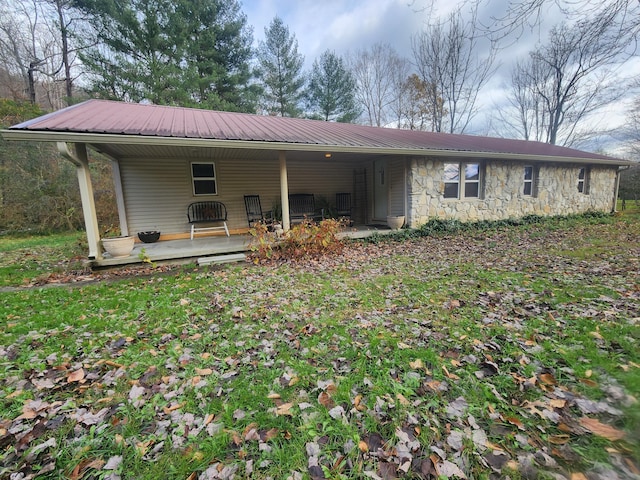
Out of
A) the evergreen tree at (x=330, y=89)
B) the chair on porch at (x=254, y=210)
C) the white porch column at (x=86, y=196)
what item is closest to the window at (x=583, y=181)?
the evergreen tree at (x=330, y=89)

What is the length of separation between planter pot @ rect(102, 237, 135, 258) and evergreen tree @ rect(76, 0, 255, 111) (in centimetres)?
927

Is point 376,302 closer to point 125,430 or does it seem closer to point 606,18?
point 125,430

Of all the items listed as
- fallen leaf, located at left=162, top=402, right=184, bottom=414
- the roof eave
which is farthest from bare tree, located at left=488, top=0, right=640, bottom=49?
fallen leaf, located at left=162, top=402, right=184, bottom=414

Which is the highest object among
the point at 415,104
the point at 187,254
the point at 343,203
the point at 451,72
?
the point at 451,72

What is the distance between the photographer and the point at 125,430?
1696mm

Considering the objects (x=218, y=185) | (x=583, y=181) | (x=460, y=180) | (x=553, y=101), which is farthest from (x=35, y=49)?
(x=553, y=101)

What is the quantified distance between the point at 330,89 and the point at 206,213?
12.8 meters

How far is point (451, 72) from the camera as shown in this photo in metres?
17.1

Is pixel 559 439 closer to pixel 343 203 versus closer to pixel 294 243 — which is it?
pixel 294 243

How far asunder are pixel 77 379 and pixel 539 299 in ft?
15.1

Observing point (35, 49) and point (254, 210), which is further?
point (35, 49)

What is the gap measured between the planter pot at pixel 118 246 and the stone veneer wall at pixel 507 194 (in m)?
6.93

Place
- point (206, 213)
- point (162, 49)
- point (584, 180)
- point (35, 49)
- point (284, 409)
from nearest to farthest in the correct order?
point (284, 409)
point (206, 213)
point (584, 180)
point (162, 49)
point (35, 49)

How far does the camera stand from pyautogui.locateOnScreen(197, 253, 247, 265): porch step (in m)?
5.68
